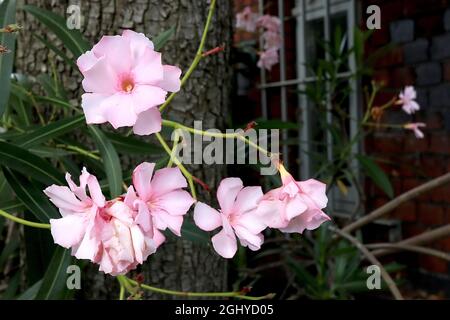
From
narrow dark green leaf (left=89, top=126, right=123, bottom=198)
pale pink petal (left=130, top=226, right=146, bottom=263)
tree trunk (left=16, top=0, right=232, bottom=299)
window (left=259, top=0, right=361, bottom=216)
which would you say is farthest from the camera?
window (left=259, top=0, right=361, bottom=216)

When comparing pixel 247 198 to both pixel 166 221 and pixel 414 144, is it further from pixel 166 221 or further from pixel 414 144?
pixel 414 144

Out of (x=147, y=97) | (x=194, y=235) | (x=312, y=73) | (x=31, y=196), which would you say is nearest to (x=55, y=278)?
(x=31, y=196)

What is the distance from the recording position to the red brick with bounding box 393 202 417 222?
239cm

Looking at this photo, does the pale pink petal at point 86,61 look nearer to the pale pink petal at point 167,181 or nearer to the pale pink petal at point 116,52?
the pale pink petal at point 116,52

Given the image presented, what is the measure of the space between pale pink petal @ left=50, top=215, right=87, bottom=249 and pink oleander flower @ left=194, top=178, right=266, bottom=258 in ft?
0.44

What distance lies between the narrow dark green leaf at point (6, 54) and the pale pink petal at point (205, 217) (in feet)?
1.18

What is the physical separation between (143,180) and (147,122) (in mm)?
63

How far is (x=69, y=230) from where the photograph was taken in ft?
1.98

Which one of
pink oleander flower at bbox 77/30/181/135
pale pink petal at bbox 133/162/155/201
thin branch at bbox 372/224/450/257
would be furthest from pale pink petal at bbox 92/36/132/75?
thin branch at bbox 372/224/450/257

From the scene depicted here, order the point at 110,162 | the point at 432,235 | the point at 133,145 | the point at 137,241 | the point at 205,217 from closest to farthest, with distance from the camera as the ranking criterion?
1. the point at 137,241
2. the point at 205,217
3. the point at 110,162
4. the point at 133,145
5. the point at 432,235

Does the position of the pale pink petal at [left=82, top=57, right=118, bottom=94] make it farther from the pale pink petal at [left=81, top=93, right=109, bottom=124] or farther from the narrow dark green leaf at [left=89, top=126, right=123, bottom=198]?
the narrow dark green leaf at [left=89, top=126, right=123, bottom=198]

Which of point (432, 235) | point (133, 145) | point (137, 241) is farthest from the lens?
point (432, 235)

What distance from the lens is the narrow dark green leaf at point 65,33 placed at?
0.99m
